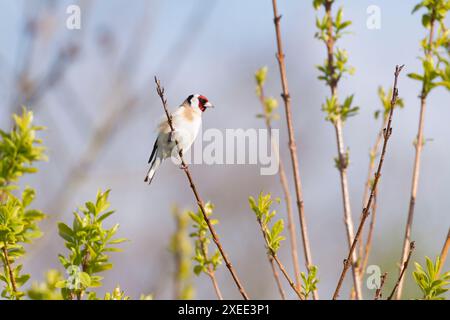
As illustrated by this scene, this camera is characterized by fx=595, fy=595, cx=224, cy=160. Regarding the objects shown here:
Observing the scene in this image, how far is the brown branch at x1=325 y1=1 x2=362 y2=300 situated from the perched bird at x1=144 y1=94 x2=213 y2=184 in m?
1.15

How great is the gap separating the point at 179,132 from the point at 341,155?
1675 millimetres

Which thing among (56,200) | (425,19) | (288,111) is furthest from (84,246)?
(56,200)

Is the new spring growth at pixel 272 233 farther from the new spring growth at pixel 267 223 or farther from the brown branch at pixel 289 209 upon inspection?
the brown branch at pixel 289 209

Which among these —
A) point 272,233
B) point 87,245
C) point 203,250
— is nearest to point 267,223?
point 272,233

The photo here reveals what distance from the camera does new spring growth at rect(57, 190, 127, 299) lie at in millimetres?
2203

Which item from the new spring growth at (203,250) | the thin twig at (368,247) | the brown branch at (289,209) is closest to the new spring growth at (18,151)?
the new spring growth at (203,250)

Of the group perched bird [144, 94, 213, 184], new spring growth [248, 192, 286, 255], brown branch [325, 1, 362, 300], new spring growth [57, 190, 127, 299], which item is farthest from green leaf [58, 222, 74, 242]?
perched bird [144, 94, 213, 184]

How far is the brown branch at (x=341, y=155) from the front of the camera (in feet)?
8.11

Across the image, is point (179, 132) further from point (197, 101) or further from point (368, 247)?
point (368, 247)

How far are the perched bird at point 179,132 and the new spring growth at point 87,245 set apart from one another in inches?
57.7

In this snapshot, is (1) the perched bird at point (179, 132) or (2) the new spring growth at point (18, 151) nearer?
(2) the new spring growth at point (18, 151)

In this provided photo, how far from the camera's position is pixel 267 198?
2.28 metres

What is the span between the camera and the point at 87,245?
7.33 ft
